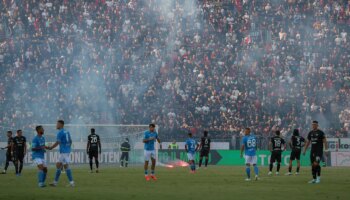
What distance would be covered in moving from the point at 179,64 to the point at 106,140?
10.2 meters

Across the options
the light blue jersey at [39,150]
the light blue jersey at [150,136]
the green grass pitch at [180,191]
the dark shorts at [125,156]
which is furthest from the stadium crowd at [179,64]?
the green grass pitch at [180,191]

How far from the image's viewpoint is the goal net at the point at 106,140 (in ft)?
A: 160

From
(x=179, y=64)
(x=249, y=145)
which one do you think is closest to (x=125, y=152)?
(x=179, y=64)

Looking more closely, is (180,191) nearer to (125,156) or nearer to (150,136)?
(150,136)

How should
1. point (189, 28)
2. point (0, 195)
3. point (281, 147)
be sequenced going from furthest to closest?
point (189, 28) → point (281, 147) → point (0, 195)

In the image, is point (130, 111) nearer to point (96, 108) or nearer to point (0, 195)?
point (96, 108)

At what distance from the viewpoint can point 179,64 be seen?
57312 millimetres

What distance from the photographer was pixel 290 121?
52938mm

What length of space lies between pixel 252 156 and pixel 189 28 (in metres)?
30.7

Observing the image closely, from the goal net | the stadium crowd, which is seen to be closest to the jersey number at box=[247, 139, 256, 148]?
the goal net

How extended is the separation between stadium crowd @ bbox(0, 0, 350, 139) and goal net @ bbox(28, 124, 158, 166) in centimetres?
301

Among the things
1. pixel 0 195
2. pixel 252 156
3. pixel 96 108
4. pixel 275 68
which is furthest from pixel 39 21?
pixel 0 195

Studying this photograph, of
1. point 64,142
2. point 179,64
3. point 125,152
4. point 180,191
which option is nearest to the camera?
point 180,191

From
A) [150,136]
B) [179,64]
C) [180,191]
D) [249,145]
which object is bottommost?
[180,191]
